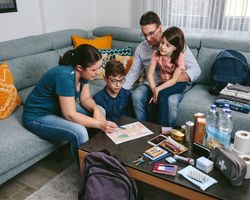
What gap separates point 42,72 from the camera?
2.66 m

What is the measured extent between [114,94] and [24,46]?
1.04 m

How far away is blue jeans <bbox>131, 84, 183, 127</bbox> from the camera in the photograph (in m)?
2.25

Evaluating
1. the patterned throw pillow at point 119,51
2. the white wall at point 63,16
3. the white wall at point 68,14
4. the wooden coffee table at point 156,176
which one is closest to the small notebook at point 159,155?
the wooden coffee table at point 156,176

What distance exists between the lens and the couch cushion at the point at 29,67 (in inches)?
96.0

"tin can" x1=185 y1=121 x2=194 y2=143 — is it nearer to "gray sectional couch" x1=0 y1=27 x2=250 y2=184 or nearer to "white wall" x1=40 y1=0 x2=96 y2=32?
"gray sectional couch" x1=0 y1=27 x2=250 y2=184

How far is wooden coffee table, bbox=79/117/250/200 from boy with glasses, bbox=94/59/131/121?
41cm

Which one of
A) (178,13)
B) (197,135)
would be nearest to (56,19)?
(178,13)

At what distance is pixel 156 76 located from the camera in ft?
8.18

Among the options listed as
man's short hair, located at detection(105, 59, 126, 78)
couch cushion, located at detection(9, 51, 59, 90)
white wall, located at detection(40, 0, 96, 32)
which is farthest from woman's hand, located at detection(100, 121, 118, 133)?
white wall, located at detection(40, 0, 96, 32)

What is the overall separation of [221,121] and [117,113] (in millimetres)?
834

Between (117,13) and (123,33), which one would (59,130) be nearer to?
(123,33)

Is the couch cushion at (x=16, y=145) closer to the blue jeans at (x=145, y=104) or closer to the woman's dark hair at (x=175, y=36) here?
the blue jeans at (x=145, y=104)

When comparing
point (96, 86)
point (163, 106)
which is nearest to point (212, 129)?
point (163, 106)

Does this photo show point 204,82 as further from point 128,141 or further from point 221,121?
point 128,141
